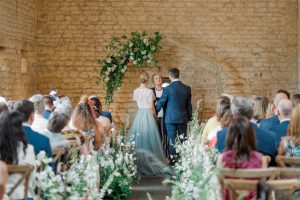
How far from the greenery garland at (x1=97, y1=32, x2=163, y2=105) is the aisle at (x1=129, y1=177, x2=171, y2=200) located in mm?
3694

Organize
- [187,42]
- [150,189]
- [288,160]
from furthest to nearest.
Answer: [187,42], [150,189], [288,160]

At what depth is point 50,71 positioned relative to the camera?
14.0 meters

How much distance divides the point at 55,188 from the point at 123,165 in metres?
3.32

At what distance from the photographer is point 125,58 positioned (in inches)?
532

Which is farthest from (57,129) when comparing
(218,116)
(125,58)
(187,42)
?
(187,42)

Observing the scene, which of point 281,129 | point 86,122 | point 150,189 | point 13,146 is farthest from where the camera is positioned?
point 150,189

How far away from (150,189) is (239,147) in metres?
4.31

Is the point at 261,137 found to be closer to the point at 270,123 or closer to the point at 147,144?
the point at 270,123

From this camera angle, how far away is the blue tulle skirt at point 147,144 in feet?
34.1

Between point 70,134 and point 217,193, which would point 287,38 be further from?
point 217,193

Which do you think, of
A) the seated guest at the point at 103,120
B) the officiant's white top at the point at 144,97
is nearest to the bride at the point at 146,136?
the officiant's white top at the point at 144,97

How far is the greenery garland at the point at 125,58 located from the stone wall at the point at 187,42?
0.44m

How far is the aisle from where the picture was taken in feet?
27.8

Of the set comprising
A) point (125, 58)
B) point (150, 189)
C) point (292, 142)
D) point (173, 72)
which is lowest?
point (150, 189)
